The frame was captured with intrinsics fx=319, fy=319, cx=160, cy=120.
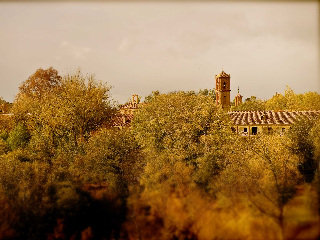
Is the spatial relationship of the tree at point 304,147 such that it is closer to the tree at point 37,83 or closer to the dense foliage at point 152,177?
the dense foliage at point 152,177

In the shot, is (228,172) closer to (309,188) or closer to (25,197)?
(309,188)

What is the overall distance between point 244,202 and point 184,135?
846 cm

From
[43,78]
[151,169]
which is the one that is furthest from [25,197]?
[43,78]

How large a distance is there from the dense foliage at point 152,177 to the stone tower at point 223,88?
Result: 28.7 meters

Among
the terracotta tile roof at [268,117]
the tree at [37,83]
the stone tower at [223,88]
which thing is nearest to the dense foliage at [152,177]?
the tree at [37,83]

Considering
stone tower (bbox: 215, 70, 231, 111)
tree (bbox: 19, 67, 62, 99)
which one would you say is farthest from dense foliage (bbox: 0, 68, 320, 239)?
stone tower (bbox: 215, 70, 231, 111)

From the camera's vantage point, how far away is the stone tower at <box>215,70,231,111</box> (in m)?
52.2

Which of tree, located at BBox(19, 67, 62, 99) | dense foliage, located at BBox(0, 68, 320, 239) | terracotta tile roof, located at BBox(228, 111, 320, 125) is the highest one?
tree, located at BBox(19, 67, 62, 99)

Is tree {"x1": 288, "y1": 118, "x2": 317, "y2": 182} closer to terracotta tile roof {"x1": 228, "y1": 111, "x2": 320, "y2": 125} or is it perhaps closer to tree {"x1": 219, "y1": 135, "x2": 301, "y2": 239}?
tree {"x1": 219, "y1": 135, "x2": 301, "y2": 239}

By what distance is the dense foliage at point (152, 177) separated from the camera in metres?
11.2

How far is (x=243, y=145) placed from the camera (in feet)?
65.3

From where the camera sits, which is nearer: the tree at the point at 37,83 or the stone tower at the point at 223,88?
the tree at the point at 37,83

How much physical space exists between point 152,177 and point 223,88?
3991cm

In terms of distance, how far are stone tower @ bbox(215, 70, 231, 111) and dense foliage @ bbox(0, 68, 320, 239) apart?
28.7 m
